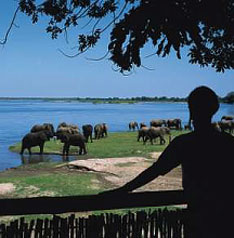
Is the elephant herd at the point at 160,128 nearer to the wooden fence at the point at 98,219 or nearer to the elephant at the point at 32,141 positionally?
the elephant at the point at 32,141

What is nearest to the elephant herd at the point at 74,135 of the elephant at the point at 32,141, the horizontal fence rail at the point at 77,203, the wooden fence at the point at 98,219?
the elephant at the point at 32,141

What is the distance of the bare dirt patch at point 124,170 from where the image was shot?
46.7ft

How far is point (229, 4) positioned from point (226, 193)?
283 cm

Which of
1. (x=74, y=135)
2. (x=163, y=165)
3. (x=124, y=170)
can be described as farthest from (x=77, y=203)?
(x=74, y=135)

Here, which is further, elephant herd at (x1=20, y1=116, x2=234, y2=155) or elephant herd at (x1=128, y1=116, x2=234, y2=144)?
elephant herd at (x1=128, y1=116, x2=234, y2=144)

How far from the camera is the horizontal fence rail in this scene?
122 inches

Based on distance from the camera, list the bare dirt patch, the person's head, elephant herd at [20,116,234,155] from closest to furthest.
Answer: the person's head < the bare dirt patch < elephant herd at [20,116,234,155]

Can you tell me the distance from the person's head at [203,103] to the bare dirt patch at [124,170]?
426 inches

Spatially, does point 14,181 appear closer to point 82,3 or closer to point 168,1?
point 82,3

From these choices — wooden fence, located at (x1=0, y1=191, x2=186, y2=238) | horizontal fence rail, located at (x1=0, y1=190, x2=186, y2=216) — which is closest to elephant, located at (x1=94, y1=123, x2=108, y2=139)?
wooden fence, located at (x1=0, y1=191, x2=186, y2=238)

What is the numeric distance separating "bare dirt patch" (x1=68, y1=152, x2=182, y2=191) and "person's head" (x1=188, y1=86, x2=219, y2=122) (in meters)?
10.8

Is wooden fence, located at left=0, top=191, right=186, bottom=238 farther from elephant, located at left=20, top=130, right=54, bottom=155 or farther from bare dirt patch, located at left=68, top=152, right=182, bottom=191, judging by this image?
elephant, located at left=20, top=130, right=54, bottom=155

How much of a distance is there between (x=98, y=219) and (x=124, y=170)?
43.1 feet

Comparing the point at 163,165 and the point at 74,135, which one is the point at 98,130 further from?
the point at 163,165
